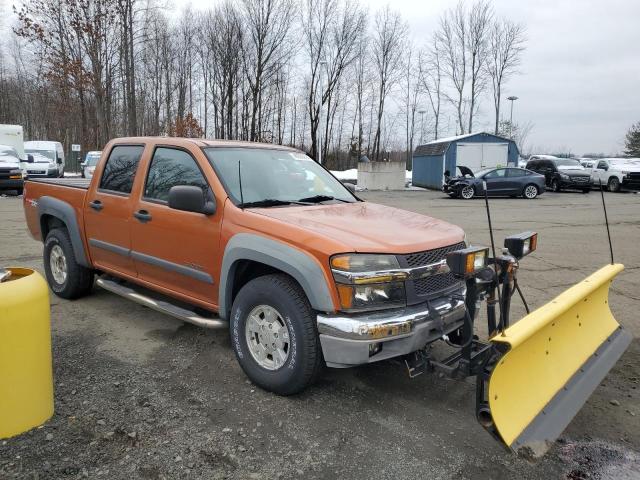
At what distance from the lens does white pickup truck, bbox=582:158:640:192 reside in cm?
2623

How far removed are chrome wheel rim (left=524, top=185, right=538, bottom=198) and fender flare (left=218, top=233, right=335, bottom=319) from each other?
22940 mm

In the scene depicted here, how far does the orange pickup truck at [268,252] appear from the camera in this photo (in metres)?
3.15

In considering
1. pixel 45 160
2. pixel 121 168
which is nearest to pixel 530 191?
pixel 121 168

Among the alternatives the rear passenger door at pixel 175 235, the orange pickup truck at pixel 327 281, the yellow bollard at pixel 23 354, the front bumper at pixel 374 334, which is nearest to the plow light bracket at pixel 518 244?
the orange pickup truck at pixel 327 281

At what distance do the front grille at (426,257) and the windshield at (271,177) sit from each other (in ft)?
4.26

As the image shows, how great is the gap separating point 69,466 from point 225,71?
124 feet

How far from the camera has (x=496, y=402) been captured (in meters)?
2.69

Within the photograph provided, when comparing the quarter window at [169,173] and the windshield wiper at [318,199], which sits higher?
the quarter window at [169,173]

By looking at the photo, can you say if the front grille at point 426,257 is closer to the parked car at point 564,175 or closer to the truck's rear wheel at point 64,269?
the truck's rear wheel at point 64,269

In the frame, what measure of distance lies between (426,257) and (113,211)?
308 centimetres

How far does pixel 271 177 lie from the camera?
4387mm

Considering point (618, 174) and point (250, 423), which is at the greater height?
point (618, 174)

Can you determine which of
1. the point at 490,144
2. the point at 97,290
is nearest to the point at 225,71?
the point at 490,144

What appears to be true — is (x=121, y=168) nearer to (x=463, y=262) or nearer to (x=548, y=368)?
(x=463, y=262)
